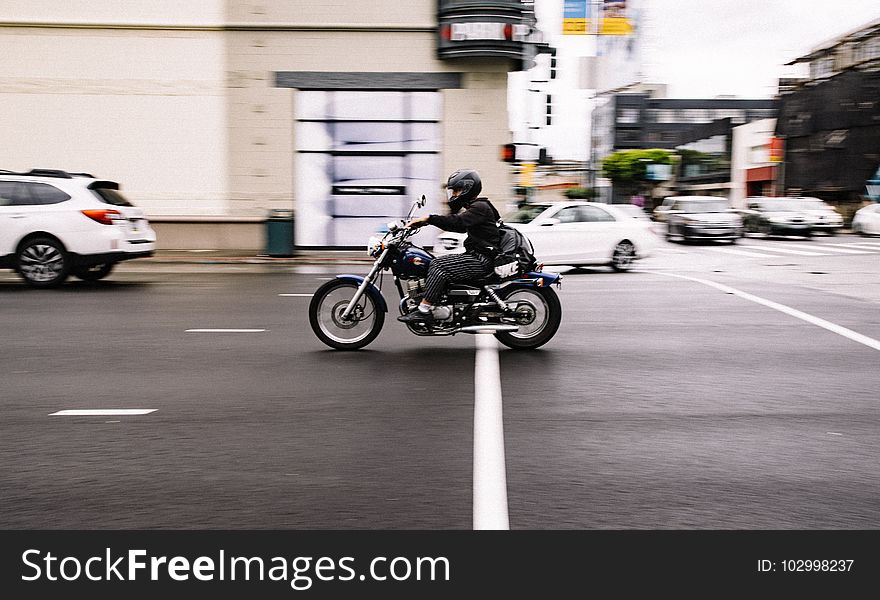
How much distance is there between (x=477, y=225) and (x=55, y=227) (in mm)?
8594

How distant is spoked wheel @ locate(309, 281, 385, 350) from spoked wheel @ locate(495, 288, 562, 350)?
117 cm

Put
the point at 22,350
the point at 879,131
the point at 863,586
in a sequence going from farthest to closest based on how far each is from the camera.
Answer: the point at 879,131 → the point at 22,350 → the point at 863,586

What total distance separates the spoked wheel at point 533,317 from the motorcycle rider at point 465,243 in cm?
46

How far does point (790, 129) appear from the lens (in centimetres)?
5972

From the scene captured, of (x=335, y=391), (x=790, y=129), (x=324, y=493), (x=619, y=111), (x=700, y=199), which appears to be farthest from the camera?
(x=619, y=111)

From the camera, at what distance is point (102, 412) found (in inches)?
257

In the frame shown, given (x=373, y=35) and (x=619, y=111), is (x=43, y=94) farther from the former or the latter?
(x=619, y=111)

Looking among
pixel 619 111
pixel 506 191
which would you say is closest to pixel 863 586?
pixel 506 191

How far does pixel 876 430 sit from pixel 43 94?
21.7m

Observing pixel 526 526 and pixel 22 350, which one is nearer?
pixel 526 526

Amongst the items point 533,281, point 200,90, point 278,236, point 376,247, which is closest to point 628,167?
point 200,90

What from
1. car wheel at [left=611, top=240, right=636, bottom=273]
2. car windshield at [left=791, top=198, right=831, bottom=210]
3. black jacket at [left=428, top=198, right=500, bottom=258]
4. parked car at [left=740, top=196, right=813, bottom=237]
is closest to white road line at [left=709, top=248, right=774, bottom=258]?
parked car at [left=740, top=196, right=813, bottom=237]

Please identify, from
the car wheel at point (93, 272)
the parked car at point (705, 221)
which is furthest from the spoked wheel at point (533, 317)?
the parked car at point (705, 221)

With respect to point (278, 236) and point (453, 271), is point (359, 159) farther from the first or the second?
point (453, 271)
